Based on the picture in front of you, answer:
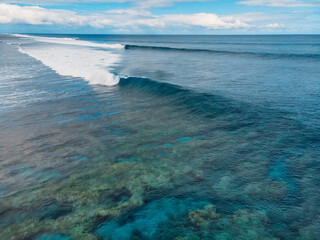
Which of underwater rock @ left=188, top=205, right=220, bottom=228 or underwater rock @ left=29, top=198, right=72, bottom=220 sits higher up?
underwater rock @ left=188, top=205, right=220, bottom=228

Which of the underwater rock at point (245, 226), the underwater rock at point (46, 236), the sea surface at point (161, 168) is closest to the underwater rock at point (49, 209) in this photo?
the sea surface at point (161, 168)

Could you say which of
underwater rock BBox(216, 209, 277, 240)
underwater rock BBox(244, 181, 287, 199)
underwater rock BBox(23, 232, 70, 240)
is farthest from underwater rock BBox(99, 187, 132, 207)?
underwater rock BBox(244, 181, 287, 199)

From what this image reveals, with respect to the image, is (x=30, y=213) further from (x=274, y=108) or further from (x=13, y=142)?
(x=274, y=108)

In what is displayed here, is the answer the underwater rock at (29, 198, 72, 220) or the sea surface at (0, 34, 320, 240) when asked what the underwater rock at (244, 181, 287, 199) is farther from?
the underwater rock at (29, 198, 72, 220)

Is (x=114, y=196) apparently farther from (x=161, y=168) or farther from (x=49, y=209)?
(x=161, y=168)

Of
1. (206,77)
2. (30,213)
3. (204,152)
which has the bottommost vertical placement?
(30,213)

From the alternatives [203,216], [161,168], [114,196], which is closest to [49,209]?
[114,196]

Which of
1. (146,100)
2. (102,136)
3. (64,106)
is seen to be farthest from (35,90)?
(102,136)

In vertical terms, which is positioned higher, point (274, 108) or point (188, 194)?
point (274, 108)

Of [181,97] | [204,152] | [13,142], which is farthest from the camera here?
[181,97]
